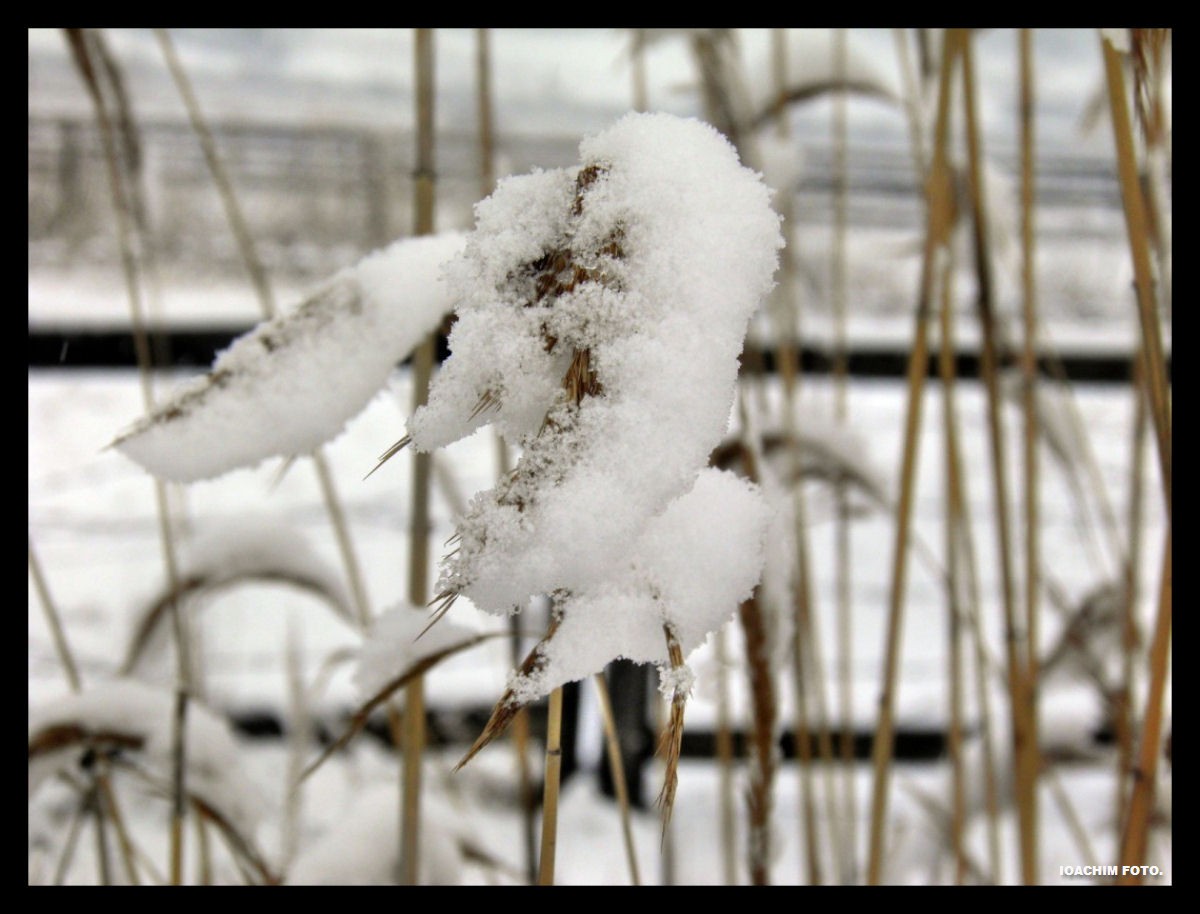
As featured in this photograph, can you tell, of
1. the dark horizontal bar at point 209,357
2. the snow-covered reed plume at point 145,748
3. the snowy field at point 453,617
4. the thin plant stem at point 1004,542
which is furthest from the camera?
the dark horizontal bar at point 209,357

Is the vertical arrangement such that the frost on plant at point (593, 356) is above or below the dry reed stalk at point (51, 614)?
above

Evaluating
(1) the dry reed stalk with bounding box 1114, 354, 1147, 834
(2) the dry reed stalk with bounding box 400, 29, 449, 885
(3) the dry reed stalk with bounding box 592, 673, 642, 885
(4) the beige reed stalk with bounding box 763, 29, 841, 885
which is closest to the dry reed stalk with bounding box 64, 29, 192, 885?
(2) the dry reed stalk with bounding box 400, 29, 449, 885

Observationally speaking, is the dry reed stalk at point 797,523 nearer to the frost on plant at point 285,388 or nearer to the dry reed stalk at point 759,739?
the dry reed stalk at point 759,739

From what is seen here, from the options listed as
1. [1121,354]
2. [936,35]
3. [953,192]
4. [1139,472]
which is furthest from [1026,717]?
[1121,354]

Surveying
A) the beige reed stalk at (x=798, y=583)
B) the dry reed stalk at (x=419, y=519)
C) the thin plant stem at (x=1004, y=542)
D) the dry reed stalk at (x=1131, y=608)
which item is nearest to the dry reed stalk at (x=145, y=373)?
the dry reed stalk at (x=419, y=519)

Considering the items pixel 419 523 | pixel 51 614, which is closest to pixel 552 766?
pixel 419 523

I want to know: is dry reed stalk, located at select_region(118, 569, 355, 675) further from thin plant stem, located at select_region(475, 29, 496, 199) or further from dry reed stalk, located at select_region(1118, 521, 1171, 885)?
dry reed stalk, located at select_region(1118, 521, 1171, 885)

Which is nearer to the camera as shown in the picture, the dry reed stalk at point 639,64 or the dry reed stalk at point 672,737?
the dry reed stalk at point 672,737
